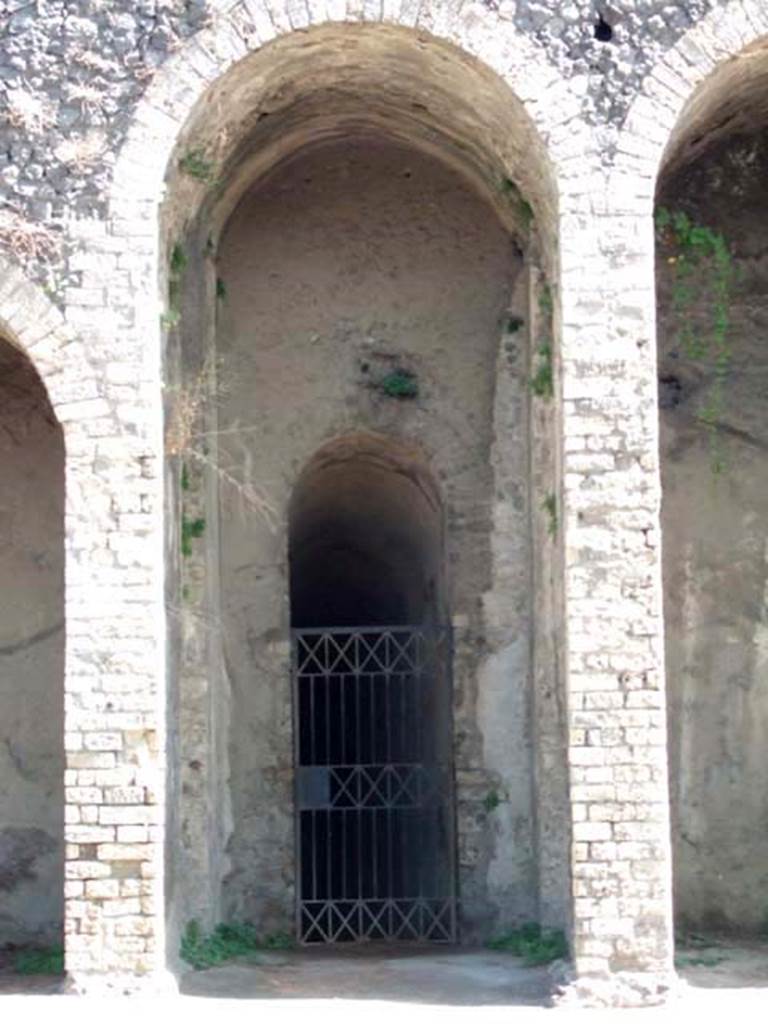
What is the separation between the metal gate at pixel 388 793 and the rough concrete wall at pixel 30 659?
1524 mm

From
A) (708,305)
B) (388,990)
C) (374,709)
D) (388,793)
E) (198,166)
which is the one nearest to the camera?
(388,990)

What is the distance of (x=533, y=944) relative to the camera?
1159 cm

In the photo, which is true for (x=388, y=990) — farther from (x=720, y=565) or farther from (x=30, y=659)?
(x=720, y=565)

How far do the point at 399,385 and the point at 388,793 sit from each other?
8.70 feet

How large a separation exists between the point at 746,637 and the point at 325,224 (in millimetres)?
3736

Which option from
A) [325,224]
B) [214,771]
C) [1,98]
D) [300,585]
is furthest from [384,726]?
[1,98]

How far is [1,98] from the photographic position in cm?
1022

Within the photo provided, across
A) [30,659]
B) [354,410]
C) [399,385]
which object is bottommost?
[30,659]

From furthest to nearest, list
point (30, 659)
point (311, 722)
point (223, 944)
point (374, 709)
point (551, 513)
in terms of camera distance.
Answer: point (374, 709) → point (311, 722) → point (30, 659) → point (223, 944) → point (551, 513)

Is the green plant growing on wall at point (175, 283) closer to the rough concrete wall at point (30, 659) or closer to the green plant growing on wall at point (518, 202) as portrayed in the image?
the rough concrete wall at point (30, 659)

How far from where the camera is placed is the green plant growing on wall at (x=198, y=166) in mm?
10711

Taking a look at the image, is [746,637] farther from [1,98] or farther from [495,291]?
[1,98]

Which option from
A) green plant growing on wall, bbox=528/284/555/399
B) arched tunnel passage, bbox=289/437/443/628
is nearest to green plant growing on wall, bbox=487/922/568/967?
arched tunnel passage, bbox=289/437/443/628

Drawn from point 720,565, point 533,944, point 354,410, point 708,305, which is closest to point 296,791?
point 533,944
